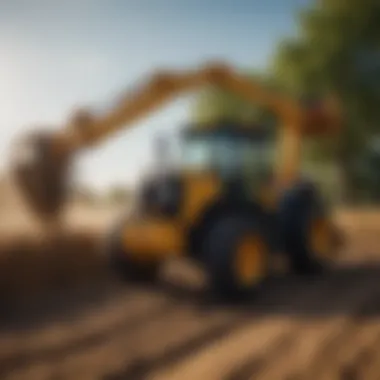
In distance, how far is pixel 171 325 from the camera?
2410 millimetres

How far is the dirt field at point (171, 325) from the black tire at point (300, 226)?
0.38 feet

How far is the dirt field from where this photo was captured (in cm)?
191

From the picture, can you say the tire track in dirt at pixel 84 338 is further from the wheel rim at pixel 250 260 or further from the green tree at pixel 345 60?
the green tree at pixel 345 60

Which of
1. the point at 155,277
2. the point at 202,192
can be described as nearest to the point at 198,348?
the point at 202,192

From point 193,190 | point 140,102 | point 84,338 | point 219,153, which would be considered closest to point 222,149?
point 219,153

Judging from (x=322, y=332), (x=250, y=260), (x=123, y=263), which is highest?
(x=123, y=263)

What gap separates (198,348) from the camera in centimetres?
212

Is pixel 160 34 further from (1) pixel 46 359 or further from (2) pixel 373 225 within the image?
(2) pixel 373 225

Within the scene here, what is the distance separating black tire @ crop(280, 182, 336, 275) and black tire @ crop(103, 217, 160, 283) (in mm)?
655

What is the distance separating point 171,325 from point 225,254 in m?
0.43

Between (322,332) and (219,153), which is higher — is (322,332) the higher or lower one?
the lower one

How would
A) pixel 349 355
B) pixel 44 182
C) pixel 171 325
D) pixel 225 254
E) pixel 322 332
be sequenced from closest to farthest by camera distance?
pixel 349 355, pixel 322 332, pixel 171 325, pixel 225 254, pixel 44 182

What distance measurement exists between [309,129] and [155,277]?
3.43ft

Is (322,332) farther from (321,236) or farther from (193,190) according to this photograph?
(321,236)
